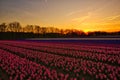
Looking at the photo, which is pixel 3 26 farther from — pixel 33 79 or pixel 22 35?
pixel 33 79

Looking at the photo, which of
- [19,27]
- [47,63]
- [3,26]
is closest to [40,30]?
[19,27]

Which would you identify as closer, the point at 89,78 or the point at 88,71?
the point at 89,78

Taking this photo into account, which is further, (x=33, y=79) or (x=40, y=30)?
(x=40, y=30)


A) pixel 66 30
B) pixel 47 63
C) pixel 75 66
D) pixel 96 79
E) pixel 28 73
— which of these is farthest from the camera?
pixel 66 30

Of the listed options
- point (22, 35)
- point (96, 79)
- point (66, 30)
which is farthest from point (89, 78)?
point (66, 30)

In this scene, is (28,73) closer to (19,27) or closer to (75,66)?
(75,66)

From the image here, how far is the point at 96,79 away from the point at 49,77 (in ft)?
7.04

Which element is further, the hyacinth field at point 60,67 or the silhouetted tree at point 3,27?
the silhouetted tree at point 3,27

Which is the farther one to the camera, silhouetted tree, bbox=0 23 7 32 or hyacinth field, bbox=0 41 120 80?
silhouetted tree, bbox=0 23 7 32

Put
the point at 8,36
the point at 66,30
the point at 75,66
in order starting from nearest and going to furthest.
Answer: the point at 75,66, the point at 8,36, the point at 66,30

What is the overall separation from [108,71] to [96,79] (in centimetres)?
141

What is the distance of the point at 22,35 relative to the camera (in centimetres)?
10206

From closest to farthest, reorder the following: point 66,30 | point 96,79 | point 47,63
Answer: point 96,79 → point 47,63 → point 66,30

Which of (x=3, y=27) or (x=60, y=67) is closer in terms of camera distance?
(x=60, y=67)
